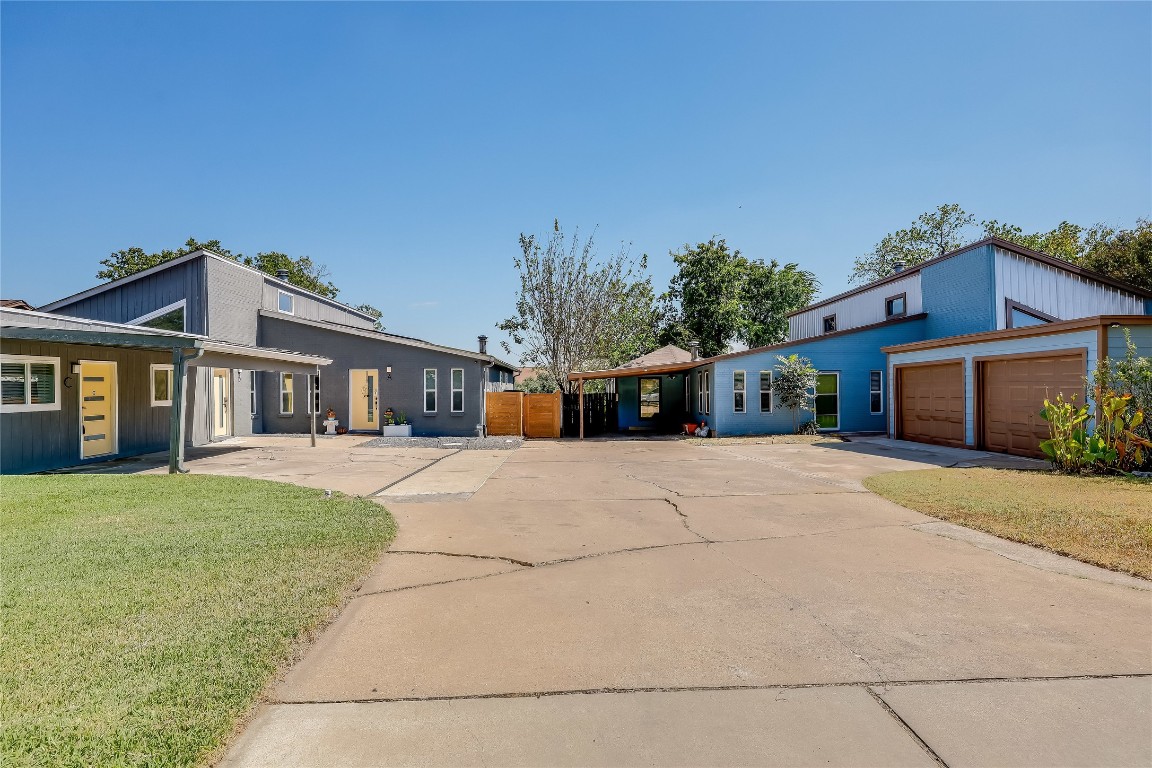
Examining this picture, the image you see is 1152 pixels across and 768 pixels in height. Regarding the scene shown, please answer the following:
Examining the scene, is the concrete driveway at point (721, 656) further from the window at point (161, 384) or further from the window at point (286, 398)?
the window at point (286, 398)

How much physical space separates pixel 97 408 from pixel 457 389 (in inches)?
380

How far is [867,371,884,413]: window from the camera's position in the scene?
19.7 m

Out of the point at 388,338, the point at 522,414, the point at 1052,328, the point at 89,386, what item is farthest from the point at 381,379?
the point at 1052,328

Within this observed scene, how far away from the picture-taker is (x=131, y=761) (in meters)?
2.13

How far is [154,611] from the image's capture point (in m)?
3.56

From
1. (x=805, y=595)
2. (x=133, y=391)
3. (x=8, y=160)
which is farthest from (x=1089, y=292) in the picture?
(x=8, y=160)

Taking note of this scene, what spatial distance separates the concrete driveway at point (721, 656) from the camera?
2369mm

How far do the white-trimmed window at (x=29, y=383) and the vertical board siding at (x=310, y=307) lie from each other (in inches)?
376

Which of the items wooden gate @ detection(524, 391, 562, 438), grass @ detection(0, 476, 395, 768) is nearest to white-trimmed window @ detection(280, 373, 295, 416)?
wooden gate @ detection(524, 391, 562, 438)

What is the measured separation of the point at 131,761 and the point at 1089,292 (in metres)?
25.3

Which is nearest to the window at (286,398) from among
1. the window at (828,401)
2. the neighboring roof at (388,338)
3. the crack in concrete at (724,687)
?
the neighboring roof at (388,338)

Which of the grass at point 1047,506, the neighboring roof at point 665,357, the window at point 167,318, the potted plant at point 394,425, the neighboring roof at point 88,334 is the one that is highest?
the window at point 167,318

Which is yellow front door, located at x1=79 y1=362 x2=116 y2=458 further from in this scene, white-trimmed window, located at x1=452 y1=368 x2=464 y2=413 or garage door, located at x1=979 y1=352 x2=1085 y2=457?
garage door, located at x1=979 y1=352 x2=1085 y2=457

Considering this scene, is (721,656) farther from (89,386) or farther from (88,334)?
(89,386)
